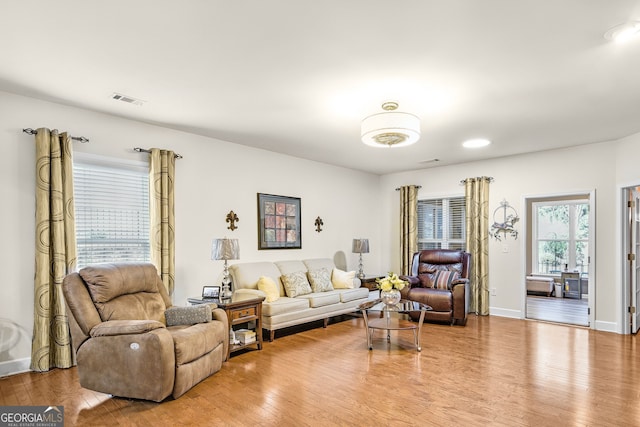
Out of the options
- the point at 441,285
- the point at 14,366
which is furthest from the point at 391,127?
the point at 14,366

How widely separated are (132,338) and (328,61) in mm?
2574

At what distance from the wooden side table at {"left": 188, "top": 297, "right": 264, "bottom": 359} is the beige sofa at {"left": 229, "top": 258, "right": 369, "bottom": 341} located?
0.26m

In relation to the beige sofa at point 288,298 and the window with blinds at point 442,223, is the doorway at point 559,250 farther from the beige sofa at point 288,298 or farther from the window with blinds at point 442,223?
the beige sofa at point 288,298

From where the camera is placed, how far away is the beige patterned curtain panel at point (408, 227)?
7.14 m

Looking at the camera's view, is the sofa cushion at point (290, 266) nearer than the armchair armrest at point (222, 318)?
No

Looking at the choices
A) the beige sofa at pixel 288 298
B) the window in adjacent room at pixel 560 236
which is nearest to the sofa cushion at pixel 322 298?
the beige sofa at pixel 288 298

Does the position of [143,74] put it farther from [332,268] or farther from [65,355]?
[332,268]

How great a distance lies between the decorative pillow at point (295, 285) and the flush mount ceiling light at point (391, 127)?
2.45 meters

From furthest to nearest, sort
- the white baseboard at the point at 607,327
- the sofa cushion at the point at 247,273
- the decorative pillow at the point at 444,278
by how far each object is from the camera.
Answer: the decorative pillow at the point at 444,278, the white baseboard at the point at 607,327, the sofa cushion at the point at 247,273

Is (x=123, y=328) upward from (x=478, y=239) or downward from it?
downward

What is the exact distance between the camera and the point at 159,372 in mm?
2785

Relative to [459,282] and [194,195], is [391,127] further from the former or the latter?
[459,282]

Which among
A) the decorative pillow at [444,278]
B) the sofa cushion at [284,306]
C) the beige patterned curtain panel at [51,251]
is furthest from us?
the decorative pillow at [444,278]

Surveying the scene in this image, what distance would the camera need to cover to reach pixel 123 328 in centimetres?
288
